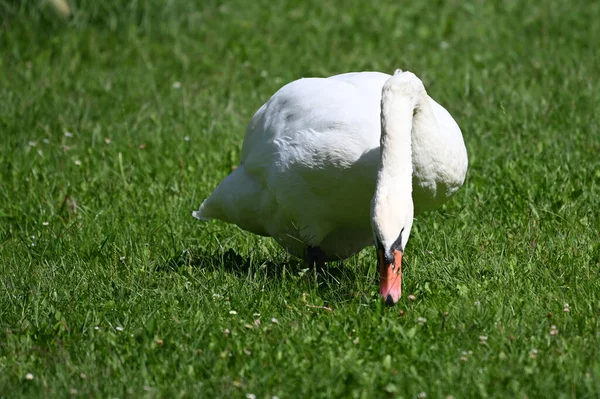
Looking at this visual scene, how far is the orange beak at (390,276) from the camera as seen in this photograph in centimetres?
438

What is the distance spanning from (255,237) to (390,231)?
212 centimetres

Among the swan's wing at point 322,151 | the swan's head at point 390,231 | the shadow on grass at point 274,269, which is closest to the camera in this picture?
the swan's head at point 390,231

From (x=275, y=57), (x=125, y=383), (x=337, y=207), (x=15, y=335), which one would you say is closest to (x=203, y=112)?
(x=275, y=57)

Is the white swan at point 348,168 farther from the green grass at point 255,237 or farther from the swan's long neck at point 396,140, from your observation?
the green grass at point 255,237

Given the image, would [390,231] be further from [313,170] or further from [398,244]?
[313,170]

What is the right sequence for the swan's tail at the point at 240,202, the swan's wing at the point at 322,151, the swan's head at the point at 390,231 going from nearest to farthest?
1. the swan's head at the point at 390,231
2. the swan's wing at the point at 322,151
3. the swan's tail at the point at 240,202

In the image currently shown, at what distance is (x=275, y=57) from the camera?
9656 millimetres

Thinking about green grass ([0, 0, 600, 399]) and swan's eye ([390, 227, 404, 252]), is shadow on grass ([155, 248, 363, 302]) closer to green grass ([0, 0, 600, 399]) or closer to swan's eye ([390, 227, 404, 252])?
green grass ([0, 0, 600, 399])

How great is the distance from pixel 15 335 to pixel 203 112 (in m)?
4.10

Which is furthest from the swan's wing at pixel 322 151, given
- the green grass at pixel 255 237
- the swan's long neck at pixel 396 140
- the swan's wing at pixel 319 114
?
the green grass at pixel 255 237

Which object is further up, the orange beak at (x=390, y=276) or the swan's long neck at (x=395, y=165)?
the swan's long neck at (x=395, y=165)

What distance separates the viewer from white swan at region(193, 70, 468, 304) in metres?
4.44

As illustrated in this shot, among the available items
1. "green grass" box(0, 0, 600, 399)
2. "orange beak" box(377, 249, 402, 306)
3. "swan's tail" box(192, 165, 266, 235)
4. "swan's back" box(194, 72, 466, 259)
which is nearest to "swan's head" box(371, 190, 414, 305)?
"orange beak" box(377, 249, 402, 306)

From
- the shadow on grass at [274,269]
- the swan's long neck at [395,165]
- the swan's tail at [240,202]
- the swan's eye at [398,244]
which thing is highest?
the swan's long neck at [395,165]
